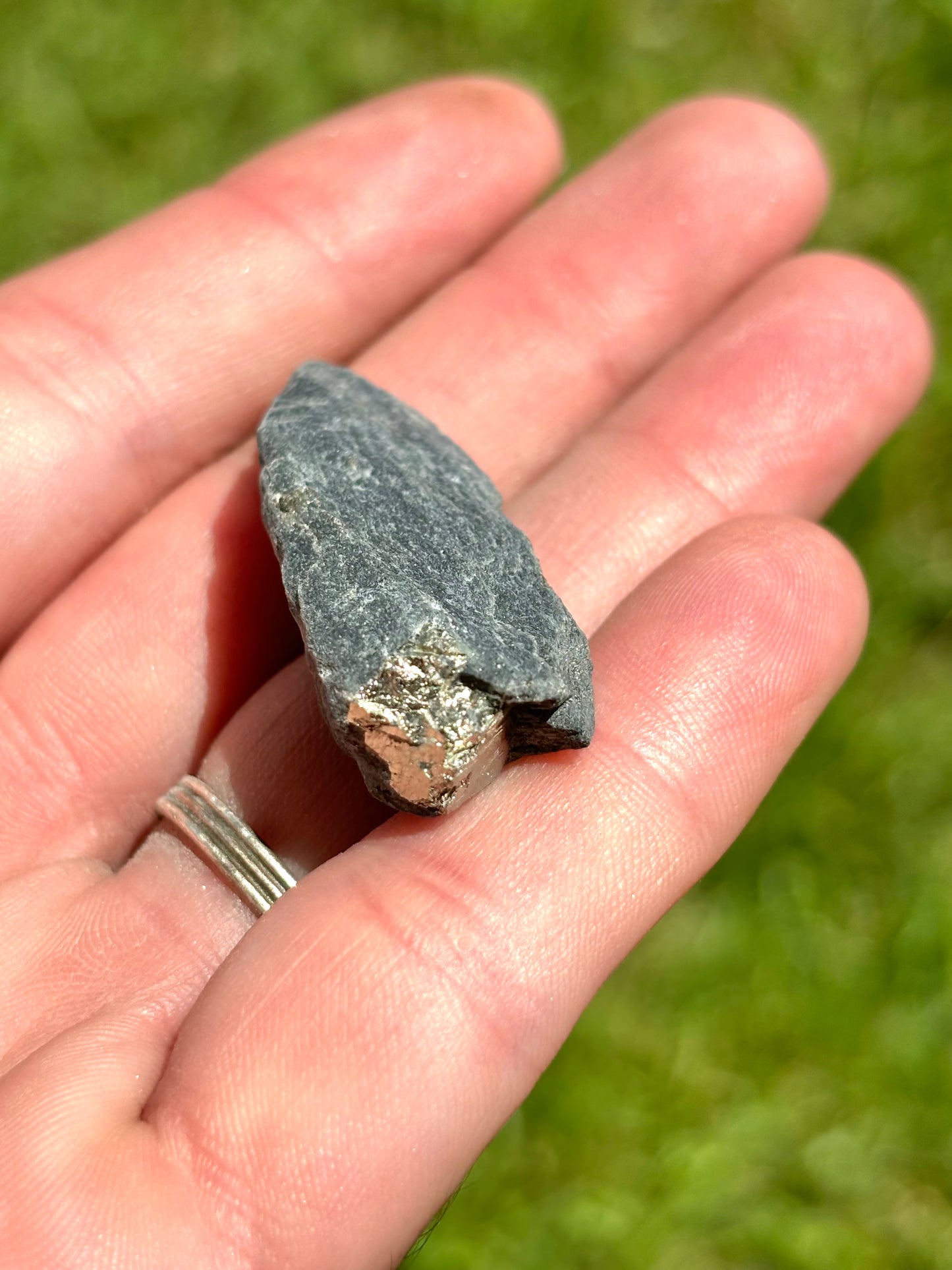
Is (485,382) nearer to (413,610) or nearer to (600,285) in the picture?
(600,285)

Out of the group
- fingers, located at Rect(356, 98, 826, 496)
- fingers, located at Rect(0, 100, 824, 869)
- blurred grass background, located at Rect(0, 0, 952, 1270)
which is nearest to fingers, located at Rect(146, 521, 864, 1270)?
fingers, located at Rect(0, 100, 824, 869)

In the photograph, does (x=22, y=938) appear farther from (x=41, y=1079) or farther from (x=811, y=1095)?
(x=811, y=1095)

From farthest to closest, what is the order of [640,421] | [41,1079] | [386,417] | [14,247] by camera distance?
[14,247] < [640,421] < [386,417] < [41,1079]

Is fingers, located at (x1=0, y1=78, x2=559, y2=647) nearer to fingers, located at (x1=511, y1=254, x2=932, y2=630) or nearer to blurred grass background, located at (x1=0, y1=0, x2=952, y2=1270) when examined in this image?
fingers, located at (x1=511, y1=254, x2=932, y2=630)

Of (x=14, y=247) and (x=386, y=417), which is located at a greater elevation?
(x=14, y=247)

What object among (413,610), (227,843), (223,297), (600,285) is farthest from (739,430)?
(227,843)

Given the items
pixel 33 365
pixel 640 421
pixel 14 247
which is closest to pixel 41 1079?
pixel 33 365

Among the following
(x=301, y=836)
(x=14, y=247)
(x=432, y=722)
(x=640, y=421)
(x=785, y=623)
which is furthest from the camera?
(x=14, y=247)
